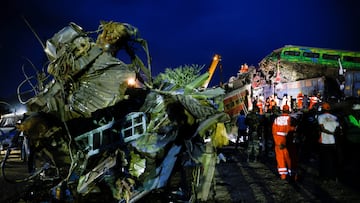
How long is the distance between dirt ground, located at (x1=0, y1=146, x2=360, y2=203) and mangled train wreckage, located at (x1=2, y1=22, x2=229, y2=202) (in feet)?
3.45

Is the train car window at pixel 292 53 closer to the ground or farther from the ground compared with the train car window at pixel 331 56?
farther from the ground

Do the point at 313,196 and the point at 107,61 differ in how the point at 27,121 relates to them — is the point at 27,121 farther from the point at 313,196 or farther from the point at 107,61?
the point at 313,196

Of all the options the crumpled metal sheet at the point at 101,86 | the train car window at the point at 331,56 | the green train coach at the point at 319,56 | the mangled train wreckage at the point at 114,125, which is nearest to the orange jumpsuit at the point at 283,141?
the mangled train wreckage at the point at 114,125

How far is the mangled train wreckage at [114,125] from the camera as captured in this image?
13.2ft

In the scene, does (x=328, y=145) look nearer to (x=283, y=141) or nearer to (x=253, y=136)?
(x=283, y=141)

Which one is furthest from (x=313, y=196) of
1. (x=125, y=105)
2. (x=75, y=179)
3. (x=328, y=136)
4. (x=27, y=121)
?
(x=27, y=121)

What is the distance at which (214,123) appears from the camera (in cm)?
396

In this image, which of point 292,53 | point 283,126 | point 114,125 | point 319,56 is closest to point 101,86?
point 114,125

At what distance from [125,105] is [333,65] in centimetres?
2007

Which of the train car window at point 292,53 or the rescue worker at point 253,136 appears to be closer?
the rescue worker at point 253,136

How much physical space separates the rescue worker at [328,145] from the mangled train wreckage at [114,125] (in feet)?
14.0

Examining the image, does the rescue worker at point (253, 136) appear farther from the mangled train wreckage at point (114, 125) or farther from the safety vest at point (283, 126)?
the mangled train wreckage at point (114, 125)

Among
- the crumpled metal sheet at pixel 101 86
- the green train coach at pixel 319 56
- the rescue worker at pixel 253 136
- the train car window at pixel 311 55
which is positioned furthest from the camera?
the train car window at pixel 311 55

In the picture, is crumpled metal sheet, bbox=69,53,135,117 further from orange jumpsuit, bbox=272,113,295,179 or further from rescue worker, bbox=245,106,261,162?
rescue worker, bbox=245,106,261,162
